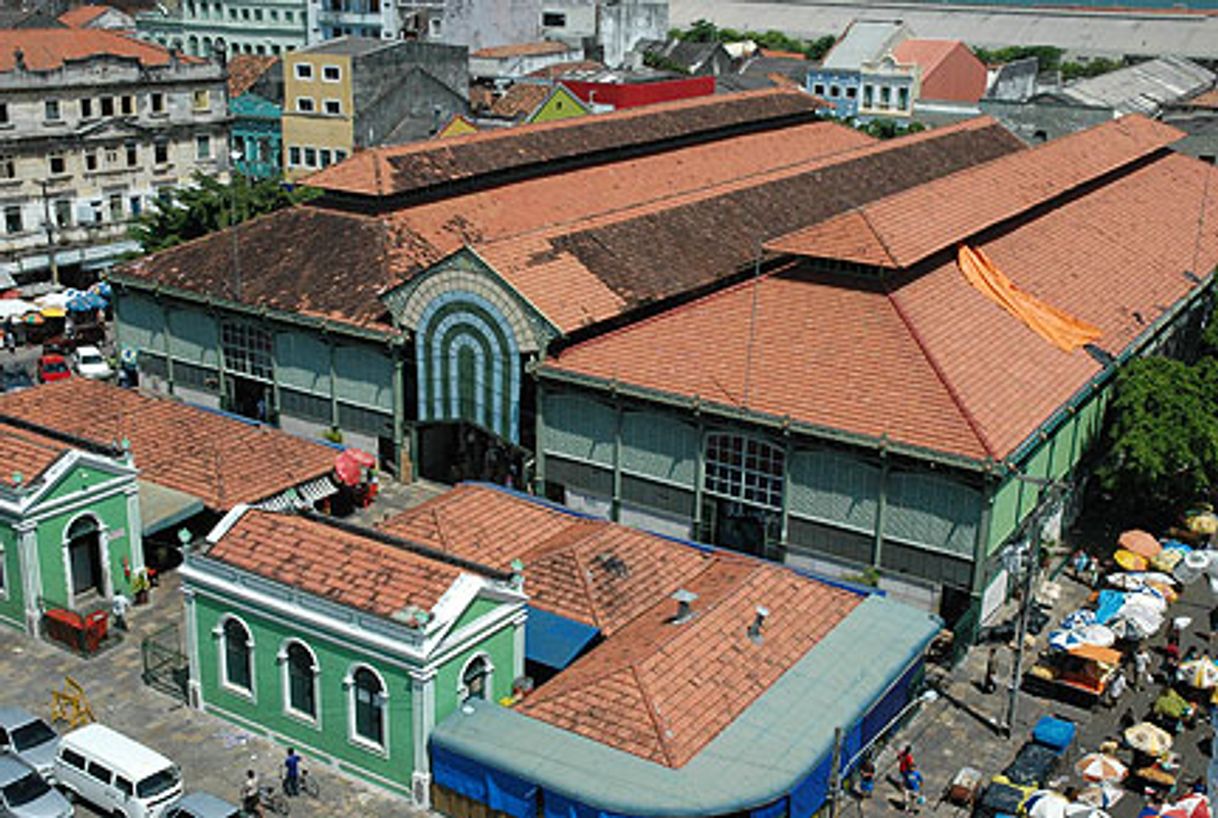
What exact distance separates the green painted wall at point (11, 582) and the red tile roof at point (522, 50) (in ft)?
283

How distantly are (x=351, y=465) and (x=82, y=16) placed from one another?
328ft

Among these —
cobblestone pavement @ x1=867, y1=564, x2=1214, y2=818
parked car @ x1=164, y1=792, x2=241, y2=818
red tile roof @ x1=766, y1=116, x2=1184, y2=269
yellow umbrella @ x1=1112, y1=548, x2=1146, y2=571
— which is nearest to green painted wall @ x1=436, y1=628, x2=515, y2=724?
parked car @ x1=164, y1=792, x2=241, y2=818

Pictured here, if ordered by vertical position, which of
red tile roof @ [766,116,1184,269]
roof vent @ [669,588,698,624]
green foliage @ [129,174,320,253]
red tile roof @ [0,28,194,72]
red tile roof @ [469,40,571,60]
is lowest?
roof vent @ [669,588,698,624]

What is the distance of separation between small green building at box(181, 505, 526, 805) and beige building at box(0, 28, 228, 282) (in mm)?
45086

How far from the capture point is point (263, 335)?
57.6 meters

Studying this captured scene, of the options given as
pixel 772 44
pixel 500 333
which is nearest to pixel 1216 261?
pixel 500 333

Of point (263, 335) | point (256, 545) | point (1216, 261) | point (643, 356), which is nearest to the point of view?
point (256, 545)

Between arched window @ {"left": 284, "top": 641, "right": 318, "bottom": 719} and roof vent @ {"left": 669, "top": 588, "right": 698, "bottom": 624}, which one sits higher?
roof vent @ {"left": 669, "top": 588, "right": 698, "bottom": 624}

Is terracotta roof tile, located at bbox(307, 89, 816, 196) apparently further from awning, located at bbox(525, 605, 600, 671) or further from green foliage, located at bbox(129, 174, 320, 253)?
awning, located at bbox(525, 605, 600, 671)

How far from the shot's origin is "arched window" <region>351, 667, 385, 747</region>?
35.3m

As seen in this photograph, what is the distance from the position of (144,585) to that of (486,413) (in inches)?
538

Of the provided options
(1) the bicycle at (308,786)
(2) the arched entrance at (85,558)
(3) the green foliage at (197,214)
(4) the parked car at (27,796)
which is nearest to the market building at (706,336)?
(3) the green foliage at (197,214)

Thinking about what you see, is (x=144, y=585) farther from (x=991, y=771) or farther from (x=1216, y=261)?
(x=1216, y=261)

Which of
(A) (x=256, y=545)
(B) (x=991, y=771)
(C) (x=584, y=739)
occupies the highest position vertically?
(A) (x=256, y=545)
